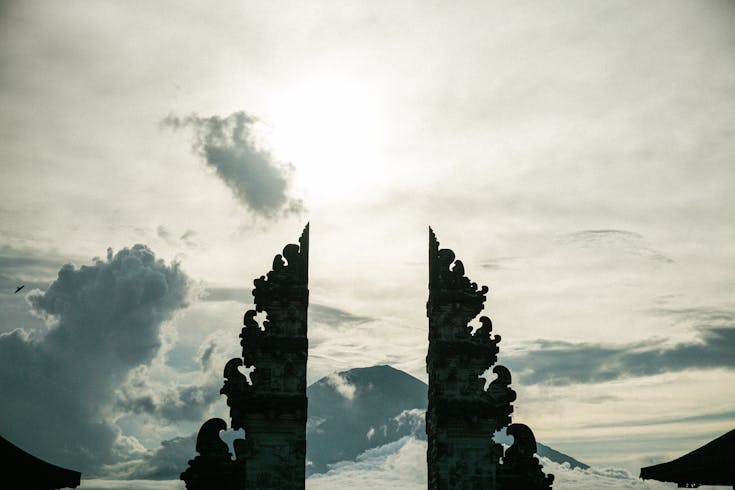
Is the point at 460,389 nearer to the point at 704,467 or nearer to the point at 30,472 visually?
the point at 704,467

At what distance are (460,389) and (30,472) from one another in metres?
11.2

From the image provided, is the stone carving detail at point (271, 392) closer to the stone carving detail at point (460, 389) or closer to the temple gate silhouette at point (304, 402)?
the temple gate silhouette at point (304, 402)

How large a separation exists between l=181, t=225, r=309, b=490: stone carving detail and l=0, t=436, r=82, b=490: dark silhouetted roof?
318 centimetres

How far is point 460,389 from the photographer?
2430cm

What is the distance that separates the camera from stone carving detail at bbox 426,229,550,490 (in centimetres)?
2381

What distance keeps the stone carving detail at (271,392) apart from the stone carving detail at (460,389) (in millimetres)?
3721

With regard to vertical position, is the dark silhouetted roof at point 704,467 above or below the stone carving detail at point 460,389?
below

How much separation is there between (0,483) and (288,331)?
26.7 ft

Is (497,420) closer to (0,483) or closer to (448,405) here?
(448,405)

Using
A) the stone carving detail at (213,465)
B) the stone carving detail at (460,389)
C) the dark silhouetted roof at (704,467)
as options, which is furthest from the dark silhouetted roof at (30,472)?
the dark silhouetted roof at (704,467)

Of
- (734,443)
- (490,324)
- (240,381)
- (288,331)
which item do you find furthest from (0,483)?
(734,443)

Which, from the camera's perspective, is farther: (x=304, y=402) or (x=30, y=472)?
(x=304, y=402)

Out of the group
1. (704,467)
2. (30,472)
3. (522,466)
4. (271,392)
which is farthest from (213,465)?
(704,467)

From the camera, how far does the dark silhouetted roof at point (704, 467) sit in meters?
20.5
